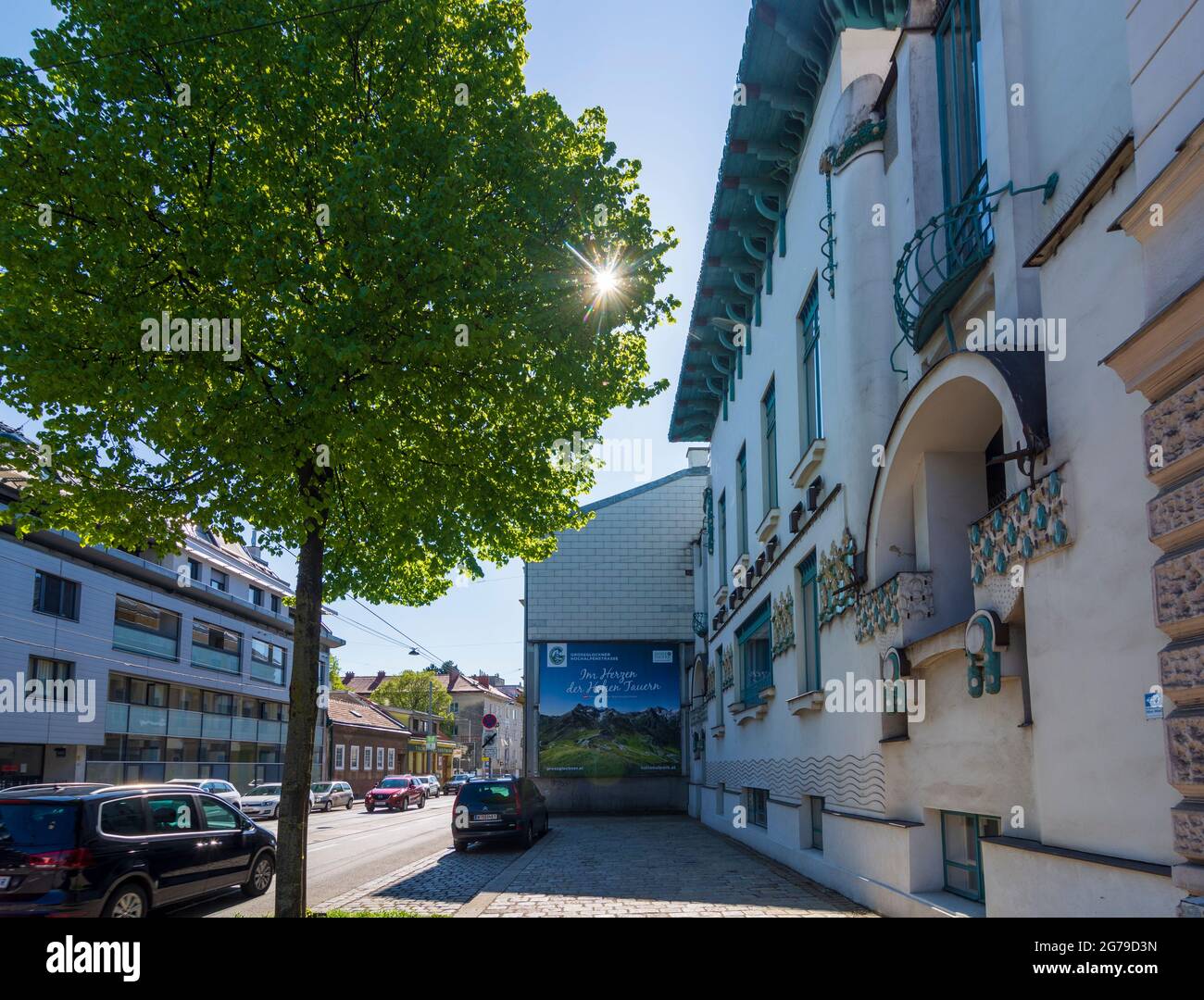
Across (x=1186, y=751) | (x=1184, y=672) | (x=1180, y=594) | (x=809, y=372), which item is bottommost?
(x=1186, y=751)

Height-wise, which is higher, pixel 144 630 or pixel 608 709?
pixel 144 630

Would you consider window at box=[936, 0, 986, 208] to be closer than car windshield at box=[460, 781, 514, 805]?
Yes

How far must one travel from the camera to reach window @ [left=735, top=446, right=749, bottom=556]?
20.8 meters

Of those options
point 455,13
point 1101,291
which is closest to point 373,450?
point 455,13

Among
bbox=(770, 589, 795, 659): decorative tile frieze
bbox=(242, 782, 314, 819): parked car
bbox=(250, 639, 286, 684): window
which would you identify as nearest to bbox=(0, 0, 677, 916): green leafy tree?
bbox=(770, 589, 795, 659): decorative tile frieze

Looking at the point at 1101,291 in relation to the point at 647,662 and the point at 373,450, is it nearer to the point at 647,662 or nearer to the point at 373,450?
the point at 373,450

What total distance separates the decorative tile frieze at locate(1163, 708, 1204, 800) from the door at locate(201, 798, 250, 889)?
33.7ft

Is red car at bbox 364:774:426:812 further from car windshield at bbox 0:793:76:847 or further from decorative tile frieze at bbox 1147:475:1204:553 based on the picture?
decorative tile frieze at bbox 1147:475:1204:553

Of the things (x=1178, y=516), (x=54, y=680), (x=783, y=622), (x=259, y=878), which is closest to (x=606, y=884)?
(x=259, y=878)

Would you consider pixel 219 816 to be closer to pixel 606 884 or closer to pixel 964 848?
pixel 606 884

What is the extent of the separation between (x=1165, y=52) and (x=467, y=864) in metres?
15.8

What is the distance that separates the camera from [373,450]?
29.6ft

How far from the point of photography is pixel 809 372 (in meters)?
14.8

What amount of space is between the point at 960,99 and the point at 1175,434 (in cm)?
610
